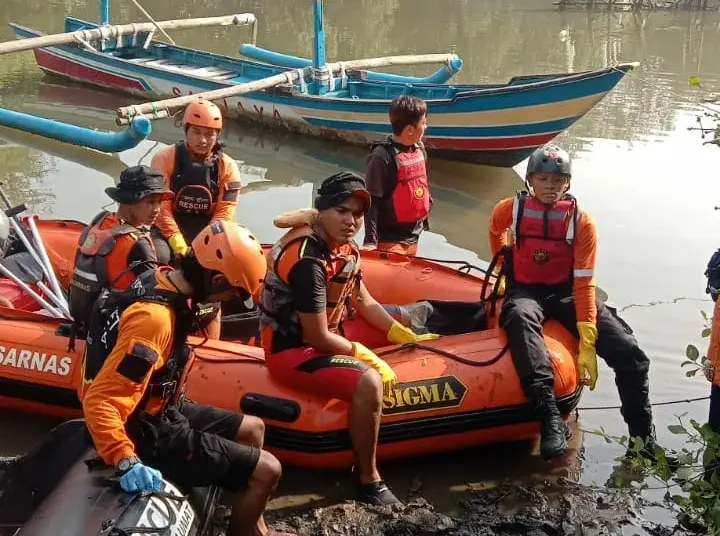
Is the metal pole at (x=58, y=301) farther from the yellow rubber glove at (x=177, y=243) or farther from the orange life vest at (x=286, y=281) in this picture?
the orange life vest at (x=286, y=281)

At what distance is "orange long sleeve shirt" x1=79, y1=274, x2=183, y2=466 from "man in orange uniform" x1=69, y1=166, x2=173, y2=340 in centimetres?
96

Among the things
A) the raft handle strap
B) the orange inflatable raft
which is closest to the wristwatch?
the orange inflatable raft

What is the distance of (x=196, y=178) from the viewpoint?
15.9ft

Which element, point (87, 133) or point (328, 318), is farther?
point (87, 133)

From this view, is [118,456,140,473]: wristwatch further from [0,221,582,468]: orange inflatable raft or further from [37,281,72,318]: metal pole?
[37,281,72,318]: metal pole

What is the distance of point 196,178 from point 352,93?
17.5ft

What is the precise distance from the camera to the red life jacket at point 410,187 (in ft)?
15.9

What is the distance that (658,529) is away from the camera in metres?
3.60

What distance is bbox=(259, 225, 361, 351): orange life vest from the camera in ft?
11.2

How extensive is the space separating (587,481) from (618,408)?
29.4 inches

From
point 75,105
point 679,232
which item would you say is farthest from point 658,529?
point 75,105

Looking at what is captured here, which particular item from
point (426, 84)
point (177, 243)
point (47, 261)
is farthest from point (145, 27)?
point (177, 243)

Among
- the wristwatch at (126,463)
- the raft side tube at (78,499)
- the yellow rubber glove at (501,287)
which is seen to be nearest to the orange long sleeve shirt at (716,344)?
the yellow rubber glove at (501,287)

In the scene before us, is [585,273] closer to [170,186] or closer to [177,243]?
[177,243]
